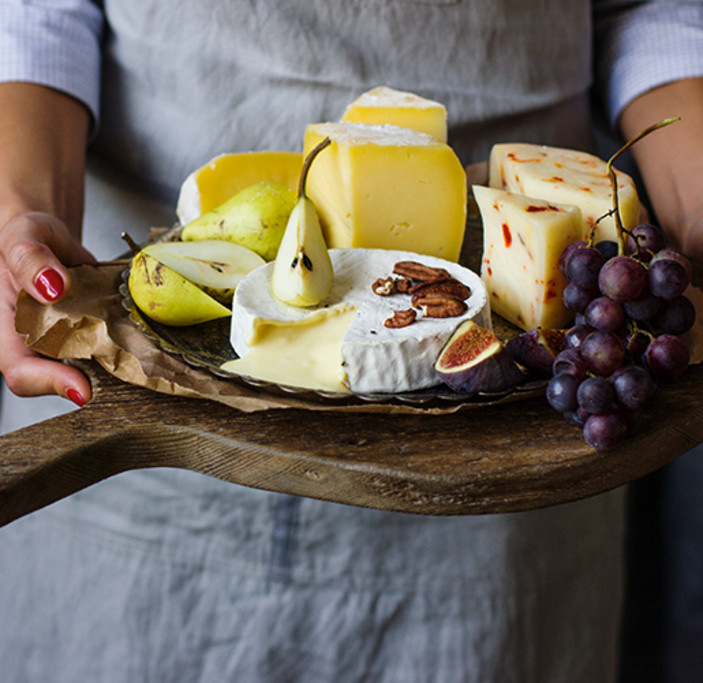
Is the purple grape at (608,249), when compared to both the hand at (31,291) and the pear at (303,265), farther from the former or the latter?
the hand at (31,291)

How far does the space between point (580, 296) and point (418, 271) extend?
8.7 inches

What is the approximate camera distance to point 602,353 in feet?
2.54

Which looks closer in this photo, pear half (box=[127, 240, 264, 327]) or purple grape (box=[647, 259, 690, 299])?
purple grape (box=[647, 259, 690, 299])

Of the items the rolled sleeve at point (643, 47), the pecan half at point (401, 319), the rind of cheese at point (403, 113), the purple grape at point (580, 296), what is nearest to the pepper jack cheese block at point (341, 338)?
the pecan half at point (401, 319)

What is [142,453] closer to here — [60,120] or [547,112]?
[60,120]

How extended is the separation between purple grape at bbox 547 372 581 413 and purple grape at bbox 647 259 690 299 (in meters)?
0.16

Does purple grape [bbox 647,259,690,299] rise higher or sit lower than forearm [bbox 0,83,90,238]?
higher

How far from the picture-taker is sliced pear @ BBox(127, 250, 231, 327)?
96 cm

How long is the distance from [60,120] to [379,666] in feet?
3.91

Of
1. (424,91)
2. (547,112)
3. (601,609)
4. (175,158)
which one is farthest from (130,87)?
(601,609)

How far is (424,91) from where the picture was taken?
1442 millimetres

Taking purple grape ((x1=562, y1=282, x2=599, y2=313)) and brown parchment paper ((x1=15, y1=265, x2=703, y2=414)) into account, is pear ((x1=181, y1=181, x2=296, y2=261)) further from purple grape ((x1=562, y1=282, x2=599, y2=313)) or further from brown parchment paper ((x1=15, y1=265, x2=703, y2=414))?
purple grape ((x1=562, y1=282, x2=599, y2=313))

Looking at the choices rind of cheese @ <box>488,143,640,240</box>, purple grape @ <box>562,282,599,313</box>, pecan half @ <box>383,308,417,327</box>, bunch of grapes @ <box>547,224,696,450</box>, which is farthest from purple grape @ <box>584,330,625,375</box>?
rind of cheese @ <box>488,143,640,240</box>

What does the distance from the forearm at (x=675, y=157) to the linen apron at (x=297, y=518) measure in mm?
162
